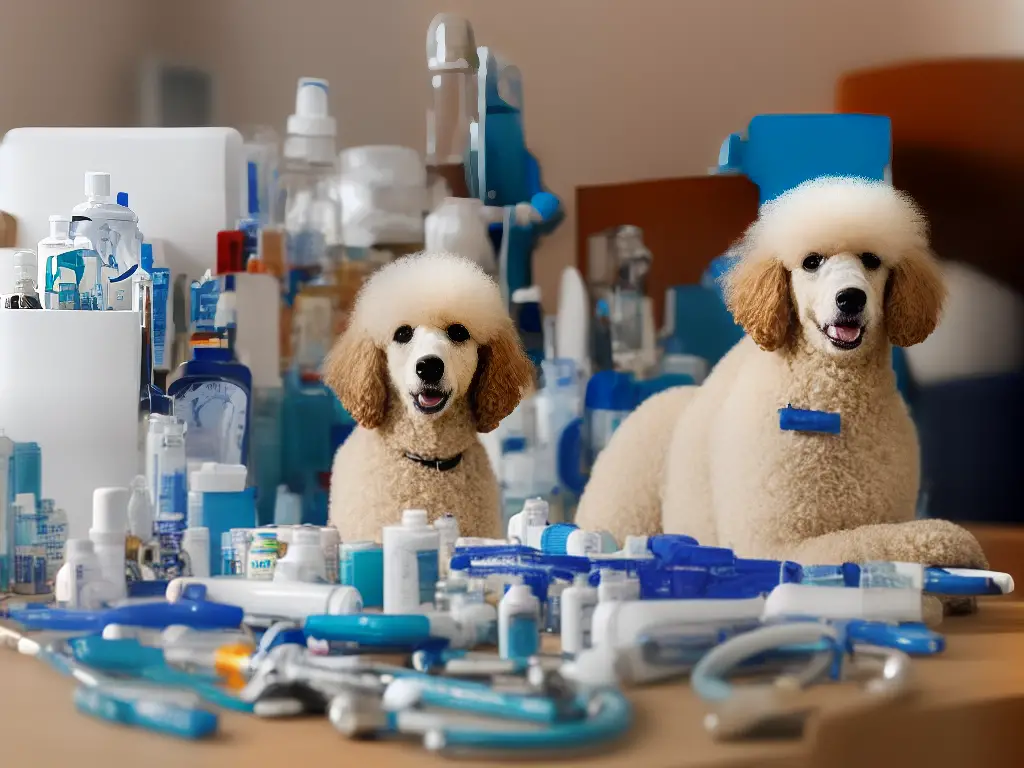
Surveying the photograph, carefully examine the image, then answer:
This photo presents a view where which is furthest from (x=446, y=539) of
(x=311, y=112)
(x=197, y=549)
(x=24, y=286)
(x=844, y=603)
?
(x=311, y=112)

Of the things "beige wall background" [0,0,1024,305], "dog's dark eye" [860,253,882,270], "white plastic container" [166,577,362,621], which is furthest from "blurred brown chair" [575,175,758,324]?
"white plastic container" [166,577,362,621]

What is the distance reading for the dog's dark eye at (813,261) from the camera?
1.07 meters

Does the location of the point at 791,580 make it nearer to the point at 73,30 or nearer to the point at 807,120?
the point at 807,120

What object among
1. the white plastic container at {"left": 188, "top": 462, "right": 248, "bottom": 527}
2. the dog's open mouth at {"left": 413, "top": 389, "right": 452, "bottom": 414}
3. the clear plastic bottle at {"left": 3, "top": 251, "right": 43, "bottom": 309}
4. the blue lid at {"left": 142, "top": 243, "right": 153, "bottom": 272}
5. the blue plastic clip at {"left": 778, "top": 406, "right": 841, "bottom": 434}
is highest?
the blue lid at {"left": 142, "top": 243, "right": 153, "bottom": 272}

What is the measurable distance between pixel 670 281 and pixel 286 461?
578 millimetres

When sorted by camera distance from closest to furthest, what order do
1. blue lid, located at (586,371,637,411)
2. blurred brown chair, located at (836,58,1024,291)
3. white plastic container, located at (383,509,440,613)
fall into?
white plastic container, located at (383,509,440,613)
blurred brown chair, located at (836,58,1024,291)
blue lid, located at (586,371,637,411)

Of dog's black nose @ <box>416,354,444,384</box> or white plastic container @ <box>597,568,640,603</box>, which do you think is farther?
dog's black nose @ <box>416,354,444,384</box>

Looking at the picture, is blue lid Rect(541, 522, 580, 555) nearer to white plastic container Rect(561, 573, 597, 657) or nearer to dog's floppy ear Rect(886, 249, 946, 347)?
white plastic container Rect(561, 573, 597, 657)

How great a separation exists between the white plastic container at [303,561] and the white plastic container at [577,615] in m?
0.21

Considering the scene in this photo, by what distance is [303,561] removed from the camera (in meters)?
0.89

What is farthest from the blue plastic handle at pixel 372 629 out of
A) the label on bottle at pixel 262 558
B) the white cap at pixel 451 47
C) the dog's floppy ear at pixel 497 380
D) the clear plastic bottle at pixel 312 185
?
the white cap at pixel 451 47

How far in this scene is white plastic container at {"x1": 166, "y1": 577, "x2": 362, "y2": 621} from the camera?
2.61ft

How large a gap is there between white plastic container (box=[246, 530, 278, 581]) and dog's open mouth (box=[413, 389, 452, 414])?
21cm

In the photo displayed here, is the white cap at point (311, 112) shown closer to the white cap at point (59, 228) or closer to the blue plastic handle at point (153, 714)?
the white cap at point (59, 228)
